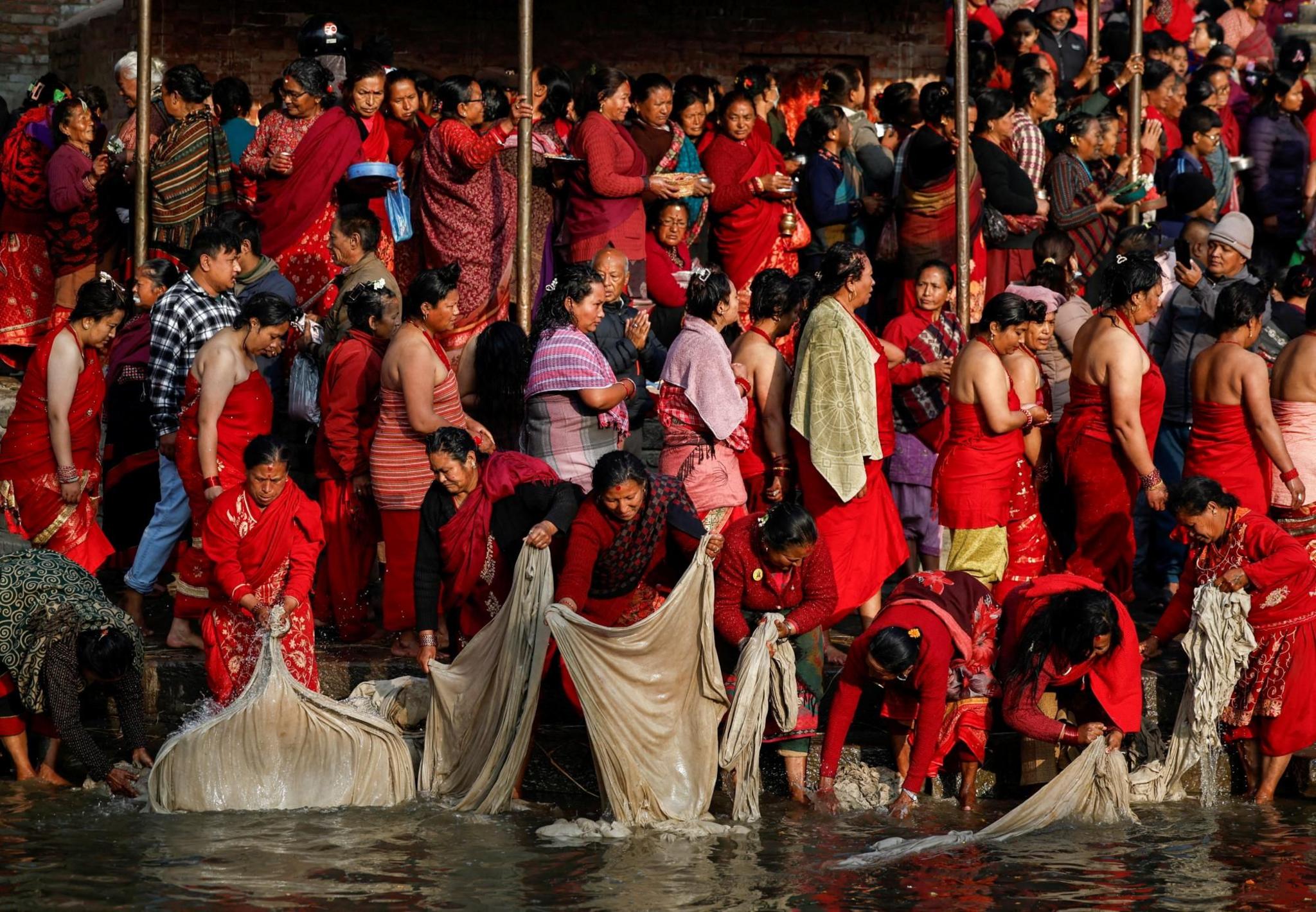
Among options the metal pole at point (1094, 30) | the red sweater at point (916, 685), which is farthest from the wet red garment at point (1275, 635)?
the metal pole at point (1094, 30)

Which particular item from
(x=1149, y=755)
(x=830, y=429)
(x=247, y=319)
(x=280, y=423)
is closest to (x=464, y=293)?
(x=280, y=423)

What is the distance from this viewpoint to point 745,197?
10133 millimetres

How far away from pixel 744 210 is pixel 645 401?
175cm

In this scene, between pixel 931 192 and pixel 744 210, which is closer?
pixel 931 192

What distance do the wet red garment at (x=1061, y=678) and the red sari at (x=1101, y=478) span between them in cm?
92

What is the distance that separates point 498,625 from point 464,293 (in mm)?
2820

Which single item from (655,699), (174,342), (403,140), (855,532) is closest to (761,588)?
(655,699)

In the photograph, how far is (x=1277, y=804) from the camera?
294 inches

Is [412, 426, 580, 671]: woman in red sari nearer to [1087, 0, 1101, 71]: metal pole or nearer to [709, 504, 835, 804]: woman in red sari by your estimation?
[709, 504, 835, 804]: woman in red sari

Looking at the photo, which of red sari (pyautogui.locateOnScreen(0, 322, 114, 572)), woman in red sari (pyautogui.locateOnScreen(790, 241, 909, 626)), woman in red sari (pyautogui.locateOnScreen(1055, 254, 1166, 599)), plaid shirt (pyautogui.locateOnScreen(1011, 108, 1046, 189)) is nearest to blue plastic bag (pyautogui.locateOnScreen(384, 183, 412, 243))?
red sari (pyautogui.locateOnScreen(0, 322, 114, 572))

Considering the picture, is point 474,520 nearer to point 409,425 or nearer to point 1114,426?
point 409,425

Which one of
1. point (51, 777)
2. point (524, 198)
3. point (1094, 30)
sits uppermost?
point (1094, 30)

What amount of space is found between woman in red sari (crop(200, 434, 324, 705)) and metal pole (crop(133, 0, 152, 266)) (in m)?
2.36

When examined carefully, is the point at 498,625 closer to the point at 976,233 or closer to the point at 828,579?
the point at 828,579
